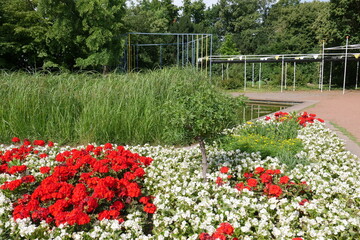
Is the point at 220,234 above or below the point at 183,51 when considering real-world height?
below

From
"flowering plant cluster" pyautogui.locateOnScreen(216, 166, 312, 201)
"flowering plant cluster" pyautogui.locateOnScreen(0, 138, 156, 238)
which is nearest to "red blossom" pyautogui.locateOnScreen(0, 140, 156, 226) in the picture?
"flowering plant cluster" pyautogui.locateOnScreen(0, 138, 156, 238)

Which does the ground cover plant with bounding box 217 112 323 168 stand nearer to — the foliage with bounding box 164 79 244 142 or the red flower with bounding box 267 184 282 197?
the foliage with bounding box 164 79 244 142

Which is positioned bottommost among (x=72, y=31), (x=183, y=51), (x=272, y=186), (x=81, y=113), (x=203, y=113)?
(x=272, y=186)

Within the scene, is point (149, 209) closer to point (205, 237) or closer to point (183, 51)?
point (205, 237)

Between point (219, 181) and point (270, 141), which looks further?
point (270, 141)

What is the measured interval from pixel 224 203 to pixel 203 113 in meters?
0.89

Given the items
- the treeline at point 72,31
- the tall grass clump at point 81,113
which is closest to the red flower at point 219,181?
the tall grass clump at point 81,113

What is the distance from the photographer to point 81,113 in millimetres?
5859

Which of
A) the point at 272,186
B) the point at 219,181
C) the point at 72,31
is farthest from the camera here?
the point at 72,31

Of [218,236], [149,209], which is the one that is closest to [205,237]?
[218,236]

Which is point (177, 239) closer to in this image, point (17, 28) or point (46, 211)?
point (46, 211)

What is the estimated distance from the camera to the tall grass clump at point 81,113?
18.2 feet

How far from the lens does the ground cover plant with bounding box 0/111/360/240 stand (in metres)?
2.52

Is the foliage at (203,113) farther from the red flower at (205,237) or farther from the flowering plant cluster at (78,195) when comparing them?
the red flower at (205,237)
